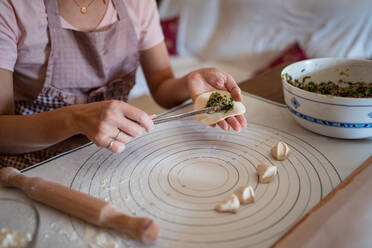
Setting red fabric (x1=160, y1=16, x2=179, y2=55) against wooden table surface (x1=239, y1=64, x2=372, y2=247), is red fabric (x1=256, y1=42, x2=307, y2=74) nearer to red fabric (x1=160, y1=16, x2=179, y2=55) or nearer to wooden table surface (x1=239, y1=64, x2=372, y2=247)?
wooden table surface (x1=239, y1=64, x2=372, y2=247)

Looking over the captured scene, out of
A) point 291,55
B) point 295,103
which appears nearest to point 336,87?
point 295,103

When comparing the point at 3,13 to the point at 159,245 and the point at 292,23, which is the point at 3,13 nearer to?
the point at 159,245

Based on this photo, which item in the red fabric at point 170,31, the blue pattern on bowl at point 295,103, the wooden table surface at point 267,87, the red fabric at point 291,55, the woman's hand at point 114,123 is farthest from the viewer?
the red fabric at point 170,31

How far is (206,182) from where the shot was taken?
27.1 inches

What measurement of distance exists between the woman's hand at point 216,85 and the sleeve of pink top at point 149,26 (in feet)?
0.95

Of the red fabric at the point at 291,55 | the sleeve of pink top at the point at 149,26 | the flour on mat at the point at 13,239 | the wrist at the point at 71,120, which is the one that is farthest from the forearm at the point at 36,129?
the red fabric at the point at 291,55

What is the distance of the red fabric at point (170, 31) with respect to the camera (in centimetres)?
265

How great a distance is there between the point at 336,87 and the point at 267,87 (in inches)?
12.2

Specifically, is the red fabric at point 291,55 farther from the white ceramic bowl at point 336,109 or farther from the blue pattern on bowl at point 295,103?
the blue pattern on bowl at point 295,103

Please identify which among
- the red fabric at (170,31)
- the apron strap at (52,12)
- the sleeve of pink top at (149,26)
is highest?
A: the apron strap at (52,12)

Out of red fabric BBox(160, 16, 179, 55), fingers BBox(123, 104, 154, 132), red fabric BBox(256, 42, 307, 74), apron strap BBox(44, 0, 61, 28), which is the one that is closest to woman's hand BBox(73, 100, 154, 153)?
fingers BBox(123, 104, 154, 132)

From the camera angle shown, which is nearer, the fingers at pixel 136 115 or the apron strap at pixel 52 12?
the fingers at pixel 136 115

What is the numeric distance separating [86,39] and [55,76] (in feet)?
0.51

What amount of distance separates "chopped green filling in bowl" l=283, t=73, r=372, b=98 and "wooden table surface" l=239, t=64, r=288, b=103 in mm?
132
